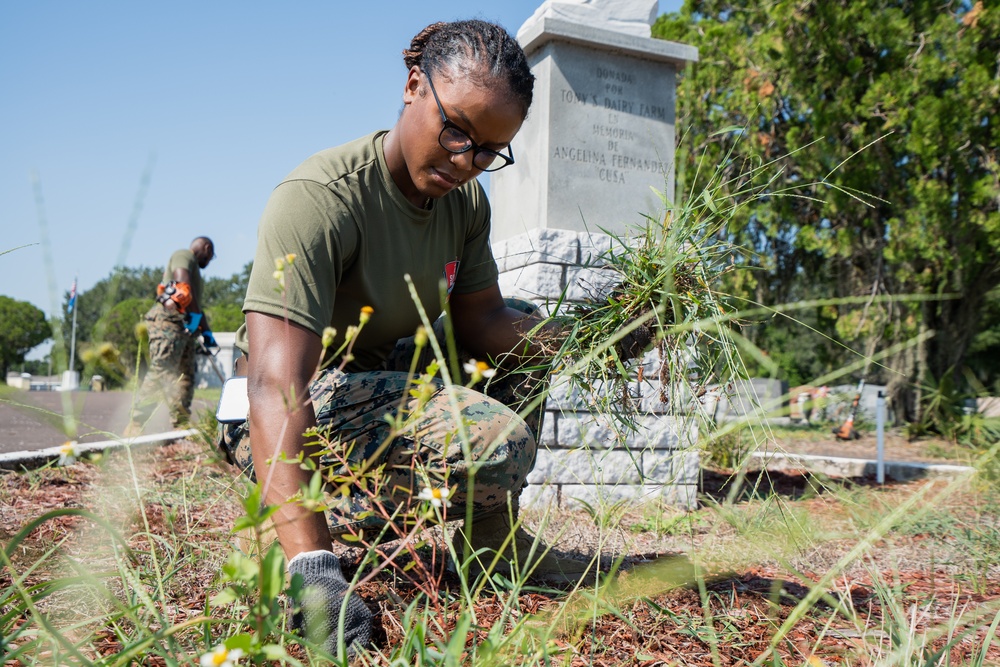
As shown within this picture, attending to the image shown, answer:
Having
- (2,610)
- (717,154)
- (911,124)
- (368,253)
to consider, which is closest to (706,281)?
(368,253)

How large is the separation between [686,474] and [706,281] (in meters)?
2.20

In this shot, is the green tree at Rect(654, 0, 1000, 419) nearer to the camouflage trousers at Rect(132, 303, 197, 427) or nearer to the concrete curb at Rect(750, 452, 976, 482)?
the concrete curb at Rect(750, 452, 976, 482)

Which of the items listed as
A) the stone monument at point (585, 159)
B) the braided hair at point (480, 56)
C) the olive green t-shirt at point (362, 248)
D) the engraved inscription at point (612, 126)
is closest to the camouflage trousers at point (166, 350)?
the stone monument at point (585, 159)

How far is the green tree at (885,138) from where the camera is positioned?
7977 mm

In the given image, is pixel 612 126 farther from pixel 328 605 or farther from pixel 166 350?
pixel 166 350

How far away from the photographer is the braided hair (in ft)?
5.93

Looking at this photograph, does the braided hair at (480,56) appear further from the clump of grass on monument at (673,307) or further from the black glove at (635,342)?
the black glove at (635,342)

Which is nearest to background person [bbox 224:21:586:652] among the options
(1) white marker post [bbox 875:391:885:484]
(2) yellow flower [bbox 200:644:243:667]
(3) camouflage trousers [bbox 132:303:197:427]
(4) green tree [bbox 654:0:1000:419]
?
(2) yellow flower [bbox 200:644:243:667]

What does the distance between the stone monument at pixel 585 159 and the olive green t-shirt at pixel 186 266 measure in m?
3.41

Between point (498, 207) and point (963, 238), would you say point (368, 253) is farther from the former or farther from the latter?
point (963, 238)

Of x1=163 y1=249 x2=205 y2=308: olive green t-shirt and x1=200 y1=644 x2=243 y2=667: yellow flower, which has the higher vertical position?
x1=163 y1=249 x2=205 y2=308: olive green t-shirt

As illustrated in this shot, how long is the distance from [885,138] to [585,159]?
5.39m

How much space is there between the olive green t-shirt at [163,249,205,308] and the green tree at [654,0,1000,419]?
15.2 ft

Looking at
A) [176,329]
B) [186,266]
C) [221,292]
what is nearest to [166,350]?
[176,329]
